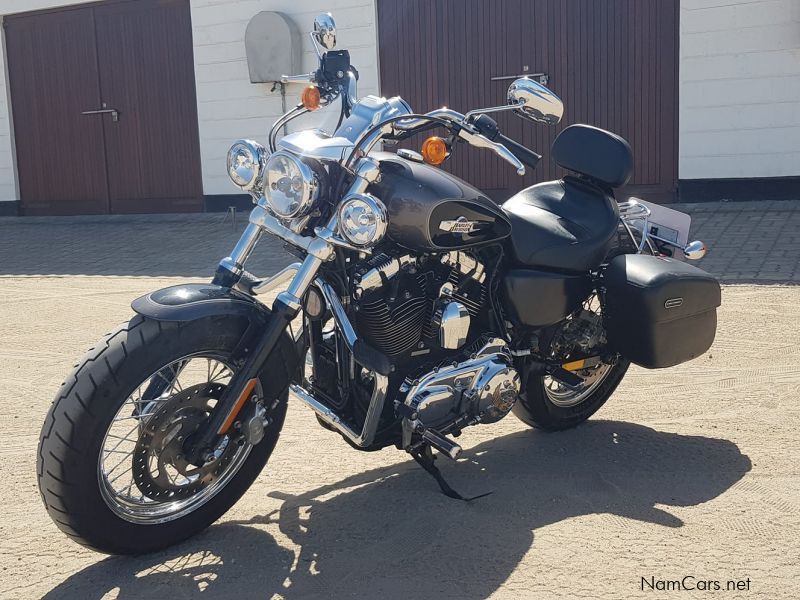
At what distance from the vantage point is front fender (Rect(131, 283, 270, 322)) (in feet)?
9.71

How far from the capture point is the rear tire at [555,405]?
406 cm

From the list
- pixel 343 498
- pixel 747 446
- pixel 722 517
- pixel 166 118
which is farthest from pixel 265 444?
pixel 166 118

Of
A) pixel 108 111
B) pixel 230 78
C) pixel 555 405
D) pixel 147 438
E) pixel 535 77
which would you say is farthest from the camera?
pixel 108 111

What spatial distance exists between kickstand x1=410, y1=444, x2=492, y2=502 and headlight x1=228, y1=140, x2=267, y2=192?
3.76 ft

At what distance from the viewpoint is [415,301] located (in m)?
3.44

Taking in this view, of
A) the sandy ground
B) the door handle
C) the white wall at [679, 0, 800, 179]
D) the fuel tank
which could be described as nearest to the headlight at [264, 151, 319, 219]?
the fuel tank

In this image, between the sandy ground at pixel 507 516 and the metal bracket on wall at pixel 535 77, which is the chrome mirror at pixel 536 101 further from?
the metal bracket on wall at pixel 535 77

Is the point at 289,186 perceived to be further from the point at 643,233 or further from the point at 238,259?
the point at 643,233

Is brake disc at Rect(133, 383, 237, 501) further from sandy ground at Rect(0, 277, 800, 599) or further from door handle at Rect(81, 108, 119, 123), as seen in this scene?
door handle at Rect(81, 108, 119, 123)

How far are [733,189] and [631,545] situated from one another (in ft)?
26.9

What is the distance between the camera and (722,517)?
328cm

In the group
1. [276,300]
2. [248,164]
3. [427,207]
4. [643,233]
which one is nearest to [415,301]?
[427,207]

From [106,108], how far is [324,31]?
11617mm

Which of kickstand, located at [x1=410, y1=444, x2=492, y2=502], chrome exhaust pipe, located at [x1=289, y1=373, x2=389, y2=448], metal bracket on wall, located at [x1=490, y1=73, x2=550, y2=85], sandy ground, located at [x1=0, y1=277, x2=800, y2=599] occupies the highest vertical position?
metal bracket on wall, located at [x1=490, y1=73, x2=550, y2=85]
